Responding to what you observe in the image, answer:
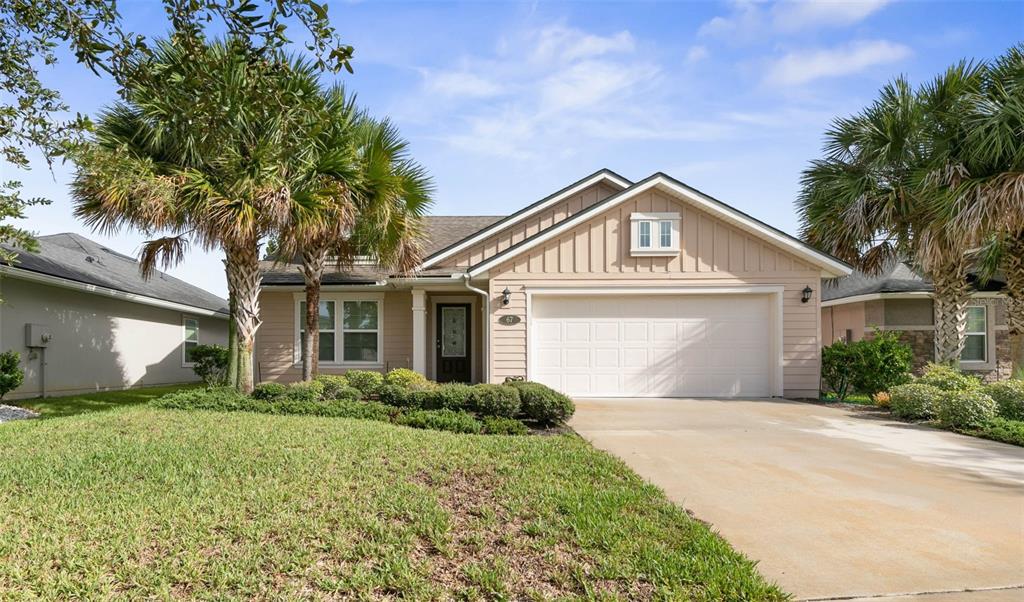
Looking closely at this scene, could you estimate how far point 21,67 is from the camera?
4.57 metres

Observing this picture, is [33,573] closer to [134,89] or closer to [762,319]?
[134,89]

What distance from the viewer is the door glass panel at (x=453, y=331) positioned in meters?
15.0

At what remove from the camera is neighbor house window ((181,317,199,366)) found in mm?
18500

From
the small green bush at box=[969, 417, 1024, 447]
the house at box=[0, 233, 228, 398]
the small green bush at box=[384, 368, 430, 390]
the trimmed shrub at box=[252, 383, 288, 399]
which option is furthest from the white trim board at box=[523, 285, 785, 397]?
the house at box=[0, 233, 228, 398]

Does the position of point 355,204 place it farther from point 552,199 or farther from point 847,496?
point 847,496

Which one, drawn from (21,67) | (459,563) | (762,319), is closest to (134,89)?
(21,67)

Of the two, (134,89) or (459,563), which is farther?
(134,89)

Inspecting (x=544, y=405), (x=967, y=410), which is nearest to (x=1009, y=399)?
(x=967, y=410)

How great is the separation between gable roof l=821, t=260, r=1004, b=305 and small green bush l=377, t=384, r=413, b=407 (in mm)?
10491

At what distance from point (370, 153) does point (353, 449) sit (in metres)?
6.25

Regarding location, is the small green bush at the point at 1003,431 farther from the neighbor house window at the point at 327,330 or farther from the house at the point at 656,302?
the neighbor house window at the point at 327,330

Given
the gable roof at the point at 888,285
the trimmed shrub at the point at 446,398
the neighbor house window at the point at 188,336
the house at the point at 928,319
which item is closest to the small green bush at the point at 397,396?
the trimmed shrub at the point at 446,398

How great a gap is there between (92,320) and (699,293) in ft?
47.7

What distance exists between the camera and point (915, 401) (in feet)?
31.2
